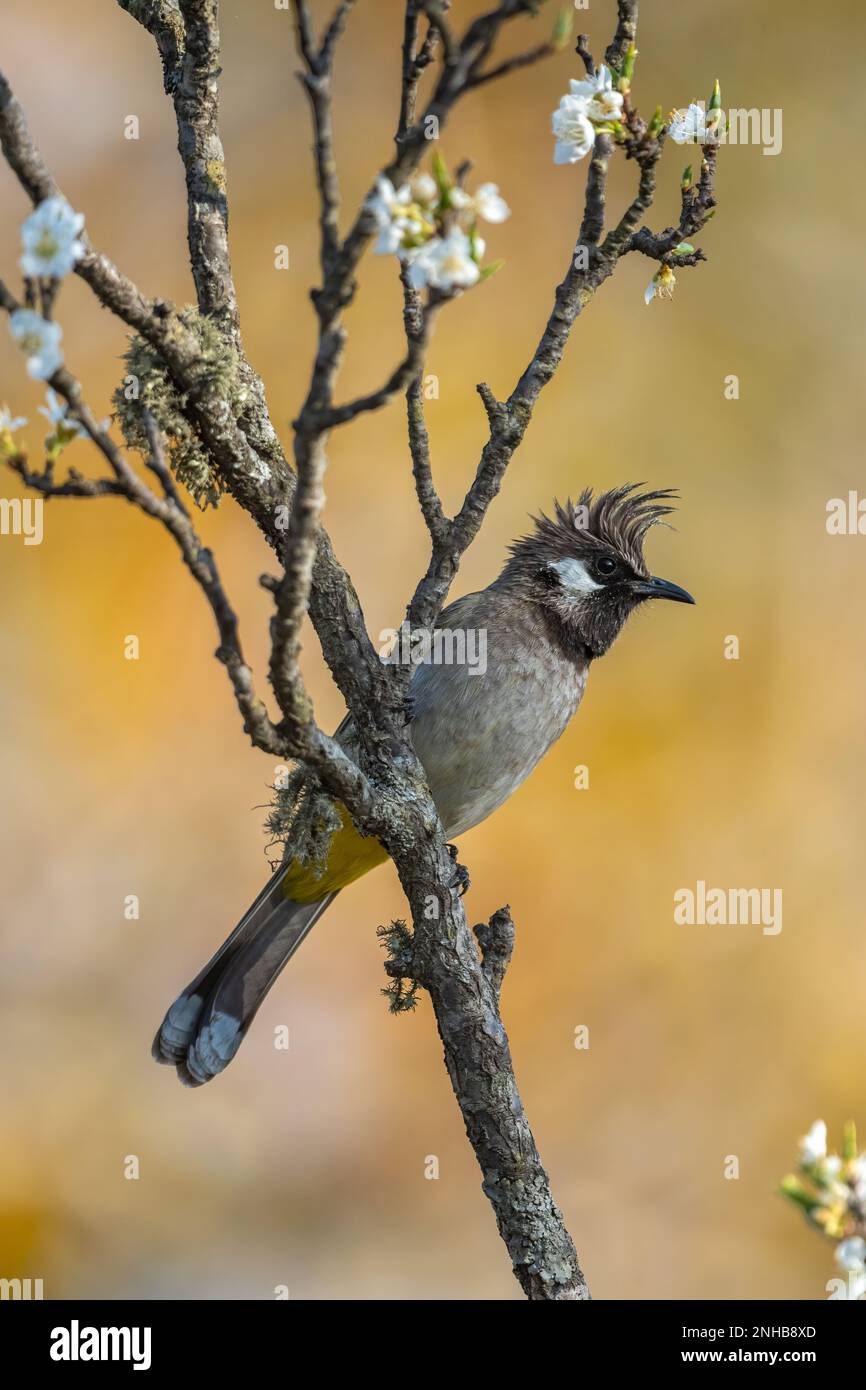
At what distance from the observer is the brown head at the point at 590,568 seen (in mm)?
5004

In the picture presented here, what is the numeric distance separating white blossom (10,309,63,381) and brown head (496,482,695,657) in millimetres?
3184

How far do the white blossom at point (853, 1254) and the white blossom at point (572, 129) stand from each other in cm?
209

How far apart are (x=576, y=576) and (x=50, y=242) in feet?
11.2

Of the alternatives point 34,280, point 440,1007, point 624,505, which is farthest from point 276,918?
point 34,280

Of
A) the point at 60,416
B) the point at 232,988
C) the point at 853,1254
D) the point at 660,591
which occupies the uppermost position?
the point at 660,591

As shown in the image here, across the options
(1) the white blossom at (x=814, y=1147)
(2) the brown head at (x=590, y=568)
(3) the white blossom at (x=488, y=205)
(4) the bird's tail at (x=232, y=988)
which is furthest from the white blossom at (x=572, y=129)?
(4) the bird's tail at (x=232, y=988)

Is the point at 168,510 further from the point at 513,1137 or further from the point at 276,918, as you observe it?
the point at 276,918

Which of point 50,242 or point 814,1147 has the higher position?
point 50,242

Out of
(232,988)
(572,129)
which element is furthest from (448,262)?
(232,988)

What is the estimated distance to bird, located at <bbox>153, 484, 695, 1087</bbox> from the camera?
4598 millimetres

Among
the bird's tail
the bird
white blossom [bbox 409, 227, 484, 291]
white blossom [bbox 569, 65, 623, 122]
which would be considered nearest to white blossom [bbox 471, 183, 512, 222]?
white blossom [bbox 409, 227, 484, 291]

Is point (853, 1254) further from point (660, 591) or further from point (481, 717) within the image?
point (660, 591)

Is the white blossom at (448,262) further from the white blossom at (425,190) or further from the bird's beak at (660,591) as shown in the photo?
the bird's beak at (660,591)

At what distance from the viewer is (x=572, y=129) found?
272 centimetres
